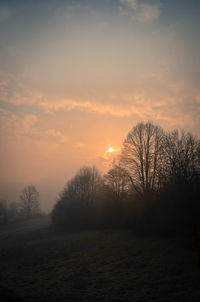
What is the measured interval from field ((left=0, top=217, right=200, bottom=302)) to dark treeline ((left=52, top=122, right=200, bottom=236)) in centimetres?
303

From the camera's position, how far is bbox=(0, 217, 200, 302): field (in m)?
10.4

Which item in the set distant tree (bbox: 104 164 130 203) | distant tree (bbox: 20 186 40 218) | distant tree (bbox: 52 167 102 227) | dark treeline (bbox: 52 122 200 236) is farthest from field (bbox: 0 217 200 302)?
distant tree (bbox: 20 186 40 218)

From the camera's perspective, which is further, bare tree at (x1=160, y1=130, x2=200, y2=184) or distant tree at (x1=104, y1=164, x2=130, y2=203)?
distant tree at (x1=104, y1=164, x2=130, y2=203)

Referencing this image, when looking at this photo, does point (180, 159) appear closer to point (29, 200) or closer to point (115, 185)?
point (115, 185)

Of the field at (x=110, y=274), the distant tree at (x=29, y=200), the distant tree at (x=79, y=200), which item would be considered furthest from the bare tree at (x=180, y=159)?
the distant tree at (x=29, y=200)

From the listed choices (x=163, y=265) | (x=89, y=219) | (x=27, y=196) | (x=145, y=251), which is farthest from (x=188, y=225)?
(x=27, y=196)

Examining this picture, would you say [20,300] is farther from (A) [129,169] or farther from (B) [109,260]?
(A) [129,169]

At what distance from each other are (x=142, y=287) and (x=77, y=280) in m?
5.07

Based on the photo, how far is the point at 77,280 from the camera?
13477 millimetres

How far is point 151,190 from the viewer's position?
86.5ft

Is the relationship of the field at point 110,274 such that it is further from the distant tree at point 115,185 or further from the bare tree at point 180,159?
the distant tree at point 115,185

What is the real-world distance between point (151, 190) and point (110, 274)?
1468 centimetres

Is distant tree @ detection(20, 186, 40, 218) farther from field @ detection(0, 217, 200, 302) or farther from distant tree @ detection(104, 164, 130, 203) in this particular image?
field @ detection(0, 217, 200, 302)

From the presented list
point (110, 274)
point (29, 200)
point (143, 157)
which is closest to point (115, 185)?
point (143, 157)
